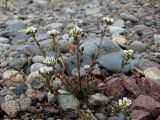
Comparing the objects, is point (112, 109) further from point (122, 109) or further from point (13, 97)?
point (13, 97)

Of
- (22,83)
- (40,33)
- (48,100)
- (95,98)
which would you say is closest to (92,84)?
(95,98)

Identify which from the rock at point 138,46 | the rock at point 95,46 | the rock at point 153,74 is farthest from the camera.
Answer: the rock at point 138,46

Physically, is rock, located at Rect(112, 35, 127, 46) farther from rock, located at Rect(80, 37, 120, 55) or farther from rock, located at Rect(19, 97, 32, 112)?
rock, located at Rect(19, 97, 32, 112)

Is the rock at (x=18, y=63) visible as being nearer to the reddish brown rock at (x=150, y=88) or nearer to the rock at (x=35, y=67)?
the rock at (x=35, y=67)

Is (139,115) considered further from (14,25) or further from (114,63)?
(14,25)

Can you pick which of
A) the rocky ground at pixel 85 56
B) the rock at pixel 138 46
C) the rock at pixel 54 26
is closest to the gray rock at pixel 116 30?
the rocky ground at pixel 85 56

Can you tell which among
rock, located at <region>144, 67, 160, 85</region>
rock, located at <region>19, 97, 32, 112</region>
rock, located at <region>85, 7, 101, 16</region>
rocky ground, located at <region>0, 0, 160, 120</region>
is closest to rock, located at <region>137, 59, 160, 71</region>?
rocky ground, located at <region>0, 0, 160, 120</region>
